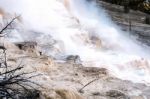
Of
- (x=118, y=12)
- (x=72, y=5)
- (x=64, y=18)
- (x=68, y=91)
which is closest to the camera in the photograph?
(x=68, y=91)

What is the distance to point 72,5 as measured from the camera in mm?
18797

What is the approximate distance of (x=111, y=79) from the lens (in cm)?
970

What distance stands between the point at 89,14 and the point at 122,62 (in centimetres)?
681

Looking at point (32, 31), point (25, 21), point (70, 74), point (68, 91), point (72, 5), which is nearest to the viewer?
point (68, 91)

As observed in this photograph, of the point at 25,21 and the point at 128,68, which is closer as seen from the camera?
the point at 128,68

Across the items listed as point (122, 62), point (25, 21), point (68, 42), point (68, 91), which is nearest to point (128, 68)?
point (122, 62)

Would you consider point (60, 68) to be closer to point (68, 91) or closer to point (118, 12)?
point (68, 91)

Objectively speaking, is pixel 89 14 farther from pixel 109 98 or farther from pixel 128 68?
pixel 109 98

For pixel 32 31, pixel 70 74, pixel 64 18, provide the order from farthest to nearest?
pixel 64 18, pixel 32 31, pixel 70 74

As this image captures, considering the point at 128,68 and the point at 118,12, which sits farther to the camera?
the point at 118,12

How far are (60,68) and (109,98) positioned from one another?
195cm

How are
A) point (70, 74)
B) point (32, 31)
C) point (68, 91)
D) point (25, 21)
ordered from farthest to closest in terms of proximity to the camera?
point (25, 21), point (32, 31), point (70, 74), point (68, 91)

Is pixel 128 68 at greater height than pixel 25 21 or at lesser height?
lesser

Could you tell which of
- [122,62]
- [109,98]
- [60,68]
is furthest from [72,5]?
[109,98]
